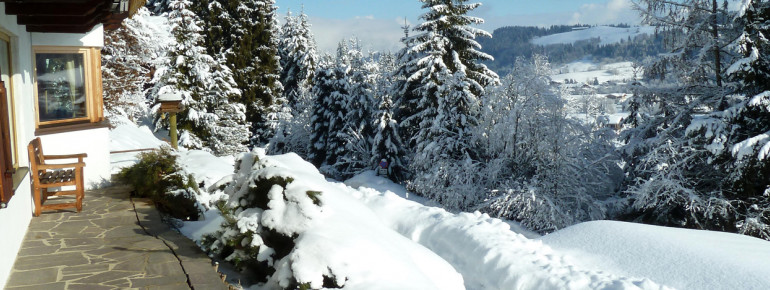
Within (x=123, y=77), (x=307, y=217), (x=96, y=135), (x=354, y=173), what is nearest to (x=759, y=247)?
(x=307, y=217)

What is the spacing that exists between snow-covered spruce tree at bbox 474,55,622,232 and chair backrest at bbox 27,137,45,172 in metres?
13.2

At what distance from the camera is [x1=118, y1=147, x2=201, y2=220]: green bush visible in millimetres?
7223

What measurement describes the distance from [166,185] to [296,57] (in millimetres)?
35861

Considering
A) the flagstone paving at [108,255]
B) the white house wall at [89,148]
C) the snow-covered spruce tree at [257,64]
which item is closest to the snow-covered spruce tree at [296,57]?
the snow-covered spruce tree at [257,64]

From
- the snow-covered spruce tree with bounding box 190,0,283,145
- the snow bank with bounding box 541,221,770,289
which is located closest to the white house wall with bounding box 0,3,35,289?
the snow bank with bounding box 541,221,770,289

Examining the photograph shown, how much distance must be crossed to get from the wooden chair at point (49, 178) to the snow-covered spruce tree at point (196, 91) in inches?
590

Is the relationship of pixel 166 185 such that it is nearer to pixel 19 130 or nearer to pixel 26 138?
pixel 26 138

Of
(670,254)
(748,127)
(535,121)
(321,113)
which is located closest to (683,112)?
(748,127)

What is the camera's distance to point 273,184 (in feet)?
17.2

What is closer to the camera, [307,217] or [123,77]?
[307,217]

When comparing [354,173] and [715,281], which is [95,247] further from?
[354,173]

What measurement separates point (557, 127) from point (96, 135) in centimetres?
1403

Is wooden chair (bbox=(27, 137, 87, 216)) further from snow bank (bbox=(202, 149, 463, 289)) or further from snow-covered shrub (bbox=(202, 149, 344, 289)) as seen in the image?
snow-covered shrub (bbox=(202, 149, 344, 289))

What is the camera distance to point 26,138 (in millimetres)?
6621
